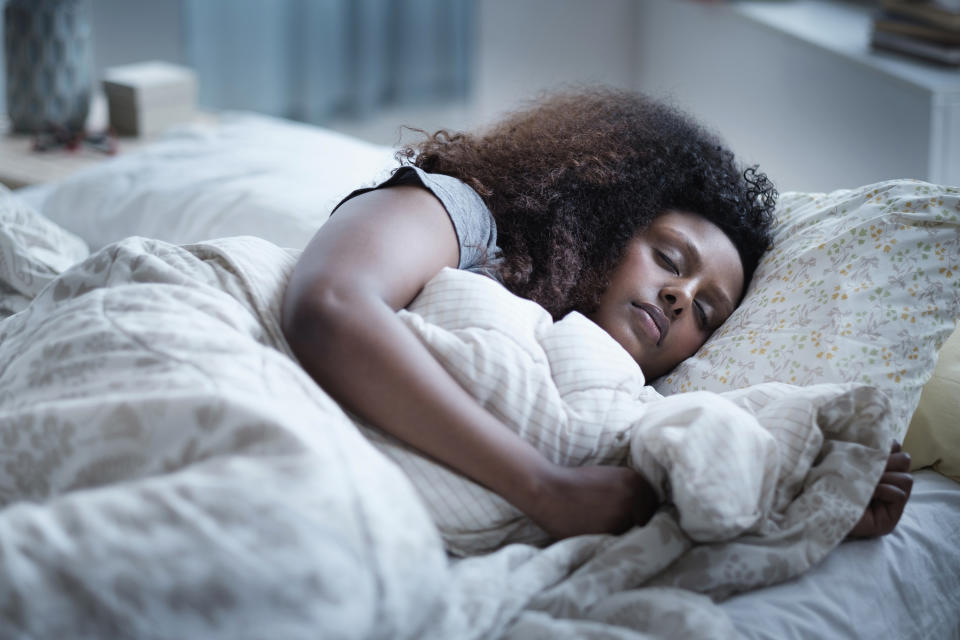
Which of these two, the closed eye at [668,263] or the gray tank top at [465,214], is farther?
the closed eye at [668,263]

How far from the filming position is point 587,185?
1175 millimetres

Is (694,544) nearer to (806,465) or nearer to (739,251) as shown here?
(806,465)

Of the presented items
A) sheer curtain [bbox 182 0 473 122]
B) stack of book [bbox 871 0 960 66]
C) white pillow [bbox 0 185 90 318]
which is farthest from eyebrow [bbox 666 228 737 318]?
sheer curtain [bbox 182 0 473 122]

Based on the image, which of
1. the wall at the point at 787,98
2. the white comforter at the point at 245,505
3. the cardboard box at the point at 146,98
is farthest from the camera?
the cardboard box at the point at 146,98

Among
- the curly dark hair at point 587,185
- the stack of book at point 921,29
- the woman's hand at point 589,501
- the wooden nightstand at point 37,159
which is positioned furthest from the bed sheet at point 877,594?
the wooden nightstand at point 37,159

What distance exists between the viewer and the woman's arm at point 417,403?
803mm

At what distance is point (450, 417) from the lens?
80 cm

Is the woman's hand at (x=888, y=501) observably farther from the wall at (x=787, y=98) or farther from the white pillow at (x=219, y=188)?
the wall at (x=787, y=98)

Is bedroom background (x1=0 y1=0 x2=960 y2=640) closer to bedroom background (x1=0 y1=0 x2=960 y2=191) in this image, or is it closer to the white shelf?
the white shelf

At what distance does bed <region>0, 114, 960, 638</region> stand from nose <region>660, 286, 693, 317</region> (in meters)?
0.06

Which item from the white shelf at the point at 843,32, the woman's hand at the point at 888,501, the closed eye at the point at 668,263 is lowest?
the woman's hand at the point at 888,501

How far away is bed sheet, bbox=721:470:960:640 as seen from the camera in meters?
0.81

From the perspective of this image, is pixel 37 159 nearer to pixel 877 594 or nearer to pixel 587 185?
pixel 587 185

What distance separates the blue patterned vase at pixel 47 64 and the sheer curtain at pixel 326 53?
0.71 meters
